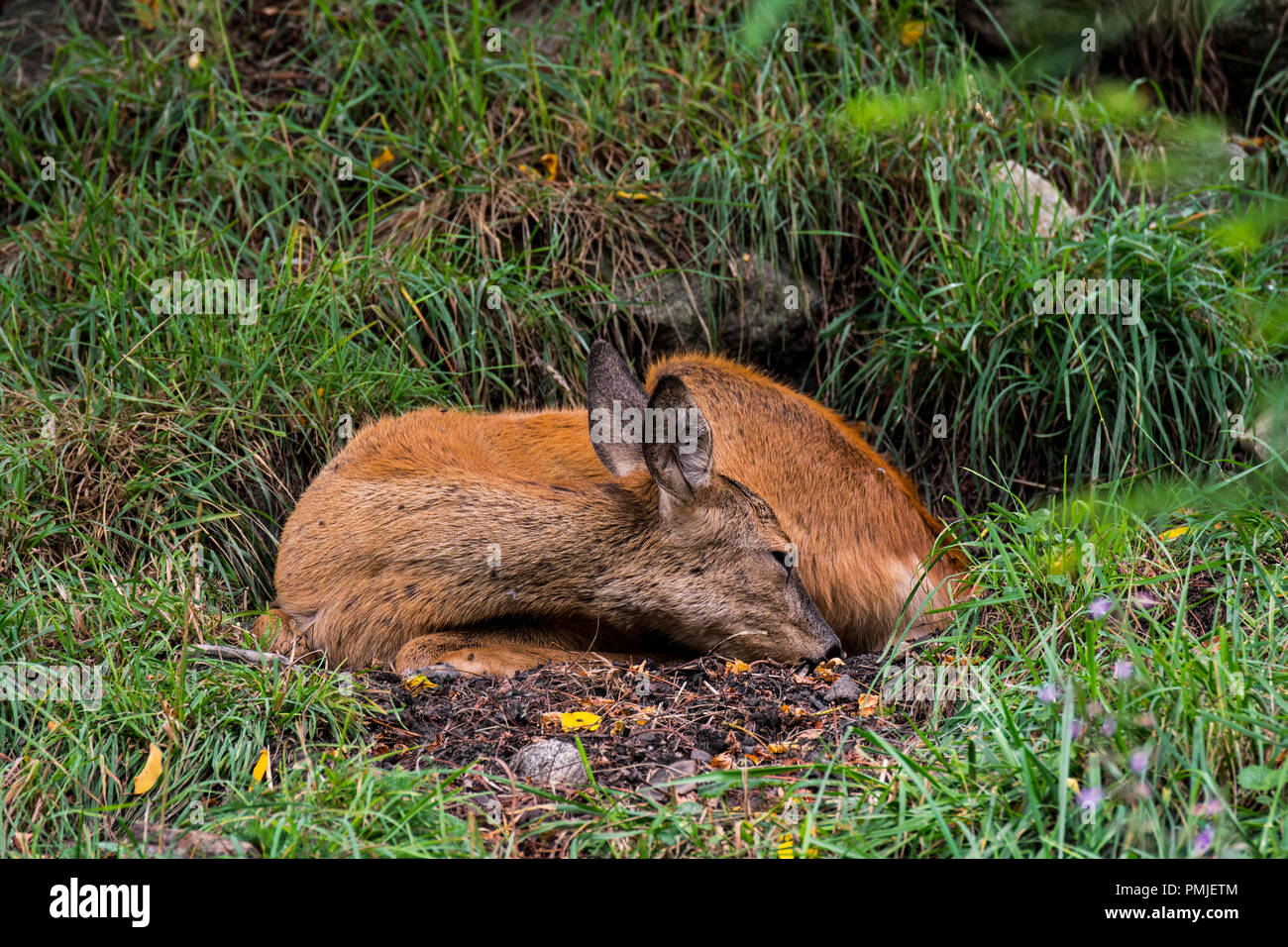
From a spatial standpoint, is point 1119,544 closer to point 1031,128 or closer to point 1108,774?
point 1108,774

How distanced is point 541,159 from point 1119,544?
3663 millimetres

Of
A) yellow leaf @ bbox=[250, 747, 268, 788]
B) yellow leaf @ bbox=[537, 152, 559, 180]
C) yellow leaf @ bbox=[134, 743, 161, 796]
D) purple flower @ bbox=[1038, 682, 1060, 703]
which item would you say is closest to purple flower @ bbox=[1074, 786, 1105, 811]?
purple flower @ bbox=[1038, 682, 1060, 703]

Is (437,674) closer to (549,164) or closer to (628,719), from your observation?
(628,719)

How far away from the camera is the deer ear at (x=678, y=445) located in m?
4.11

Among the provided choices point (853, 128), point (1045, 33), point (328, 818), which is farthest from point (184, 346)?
point (1045, 33)

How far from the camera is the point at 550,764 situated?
320 centimetres

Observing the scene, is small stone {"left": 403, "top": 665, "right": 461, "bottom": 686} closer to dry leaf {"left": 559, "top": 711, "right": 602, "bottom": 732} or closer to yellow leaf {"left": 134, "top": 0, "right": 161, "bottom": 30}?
dry leaf {"left": 559, "top": 711, "right": 602, "bottom": 732}

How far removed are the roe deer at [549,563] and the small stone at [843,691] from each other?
405 millimetres

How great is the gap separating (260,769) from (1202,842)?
221cm

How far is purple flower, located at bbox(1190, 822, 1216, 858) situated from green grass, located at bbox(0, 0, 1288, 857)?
0.02 metres

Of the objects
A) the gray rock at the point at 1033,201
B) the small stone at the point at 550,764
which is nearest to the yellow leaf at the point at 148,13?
the gray rock at the point at 1033,201

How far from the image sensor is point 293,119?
6484mm

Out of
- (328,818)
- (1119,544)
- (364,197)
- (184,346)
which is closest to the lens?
(328,818)

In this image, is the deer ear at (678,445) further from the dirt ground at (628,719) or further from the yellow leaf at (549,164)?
the yellow leaf at (549,164)
